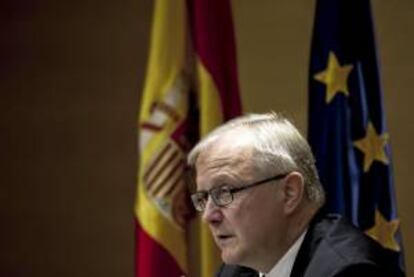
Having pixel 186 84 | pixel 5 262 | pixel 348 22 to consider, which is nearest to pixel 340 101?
pixel 348 22

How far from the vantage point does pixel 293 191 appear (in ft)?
5.90

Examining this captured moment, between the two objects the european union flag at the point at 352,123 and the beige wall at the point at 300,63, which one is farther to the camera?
the beige wall at the point at 300,63

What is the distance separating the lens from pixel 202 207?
1844 millimetres

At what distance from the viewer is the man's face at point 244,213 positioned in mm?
1782

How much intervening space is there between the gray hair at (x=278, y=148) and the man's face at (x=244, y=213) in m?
0.03

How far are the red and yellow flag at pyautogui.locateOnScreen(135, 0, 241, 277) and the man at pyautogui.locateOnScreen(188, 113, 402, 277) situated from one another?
1.07m

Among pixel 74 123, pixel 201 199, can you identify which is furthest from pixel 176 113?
pixel 201 199

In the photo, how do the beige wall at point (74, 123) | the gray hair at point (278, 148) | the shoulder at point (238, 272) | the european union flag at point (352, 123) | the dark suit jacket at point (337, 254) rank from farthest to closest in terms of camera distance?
the beige wall at point (74, 123)
the european union flag at point (352, 123)
the shoulder at point (238, 272)
the gray hair at point (278, 148)
the dark suit jacket at point (337, 254)

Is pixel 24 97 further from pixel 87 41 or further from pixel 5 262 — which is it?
pixel 5 262

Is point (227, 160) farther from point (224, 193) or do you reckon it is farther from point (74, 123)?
point (74, 123)

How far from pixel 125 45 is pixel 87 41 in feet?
0.65

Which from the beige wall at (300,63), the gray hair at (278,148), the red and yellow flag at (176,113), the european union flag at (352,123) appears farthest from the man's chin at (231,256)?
the beige wall at (300,63)

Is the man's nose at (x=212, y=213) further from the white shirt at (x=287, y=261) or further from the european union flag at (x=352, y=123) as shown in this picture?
the european union flag at (x=352, y=123)

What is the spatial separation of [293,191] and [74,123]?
2.12 meters
